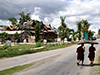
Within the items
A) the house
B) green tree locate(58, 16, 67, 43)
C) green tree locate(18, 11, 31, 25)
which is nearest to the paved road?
green tree locate(58, 16, 67, 43)

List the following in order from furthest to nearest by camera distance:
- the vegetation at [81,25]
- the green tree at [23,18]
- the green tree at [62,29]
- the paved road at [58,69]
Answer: the green tree at [23,18]
the vegetation at [81,25]
the green tree at [62,29]
the paved road at [58,69]

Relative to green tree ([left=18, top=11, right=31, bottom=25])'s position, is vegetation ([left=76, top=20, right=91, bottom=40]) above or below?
below

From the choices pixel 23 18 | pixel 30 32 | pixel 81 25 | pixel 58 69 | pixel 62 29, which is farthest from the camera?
pixel 23 18

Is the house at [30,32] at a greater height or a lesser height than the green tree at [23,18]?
lesser

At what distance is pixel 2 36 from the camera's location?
3812 cm

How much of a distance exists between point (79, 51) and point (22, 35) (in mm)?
38269

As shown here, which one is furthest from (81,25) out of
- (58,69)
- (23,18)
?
(58,69)

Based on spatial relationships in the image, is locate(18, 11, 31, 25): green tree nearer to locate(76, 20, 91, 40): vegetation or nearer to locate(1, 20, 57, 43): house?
locate(1, 20, 57, 43): house

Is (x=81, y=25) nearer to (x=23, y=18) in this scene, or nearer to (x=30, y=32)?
(x=30, y=32)

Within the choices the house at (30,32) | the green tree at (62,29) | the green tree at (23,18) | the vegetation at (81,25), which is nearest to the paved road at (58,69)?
the green tree at (62,29)

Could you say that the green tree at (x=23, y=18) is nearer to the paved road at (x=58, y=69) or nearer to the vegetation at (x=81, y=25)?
the vegetation at (x=81, y=25)

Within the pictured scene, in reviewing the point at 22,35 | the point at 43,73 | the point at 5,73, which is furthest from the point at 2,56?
the point at 22,35

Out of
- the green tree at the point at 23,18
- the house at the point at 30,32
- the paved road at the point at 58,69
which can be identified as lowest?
the paved road at the point at 58,69

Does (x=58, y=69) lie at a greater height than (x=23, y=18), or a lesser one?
lesser
